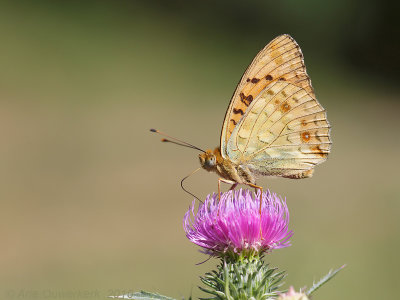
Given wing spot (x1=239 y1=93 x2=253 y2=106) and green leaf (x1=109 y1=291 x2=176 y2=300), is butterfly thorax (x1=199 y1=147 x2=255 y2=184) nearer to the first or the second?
wing spot (x1=239 y1=93 x2=253 y2=106)

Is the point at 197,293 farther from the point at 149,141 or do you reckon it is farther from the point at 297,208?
the point at 149,141

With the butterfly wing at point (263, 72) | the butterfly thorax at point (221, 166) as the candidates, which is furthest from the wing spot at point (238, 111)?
the butterfly thorax at point (221, 166)

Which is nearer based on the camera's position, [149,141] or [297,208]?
[297,208]

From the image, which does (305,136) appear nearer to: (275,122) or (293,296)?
(275,122)

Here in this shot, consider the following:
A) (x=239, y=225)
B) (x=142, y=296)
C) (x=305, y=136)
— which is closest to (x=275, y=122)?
(x=305, y=136)

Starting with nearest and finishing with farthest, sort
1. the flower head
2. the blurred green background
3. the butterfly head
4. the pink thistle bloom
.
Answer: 1. the flower head
2. the pink thistle bloom
3. the butterfly head
4. the blurred green background

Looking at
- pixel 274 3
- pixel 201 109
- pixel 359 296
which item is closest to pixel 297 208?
pixel 359 296

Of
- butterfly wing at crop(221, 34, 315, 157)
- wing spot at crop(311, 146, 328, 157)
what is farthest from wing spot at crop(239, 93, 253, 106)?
wing spot at crop(311, 146, 328, 157)

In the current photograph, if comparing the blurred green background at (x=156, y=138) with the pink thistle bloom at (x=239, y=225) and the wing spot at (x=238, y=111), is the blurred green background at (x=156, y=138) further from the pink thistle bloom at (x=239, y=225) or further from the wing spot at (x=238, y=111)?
the wing spot at (x=238, y=111)
